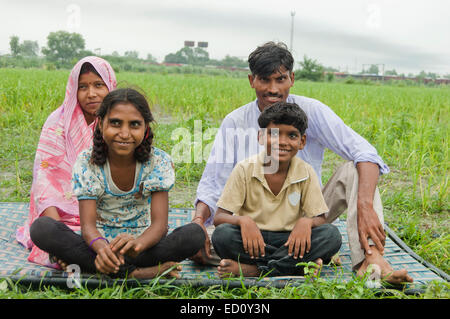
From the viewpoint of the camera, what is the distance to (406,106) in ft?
27.7

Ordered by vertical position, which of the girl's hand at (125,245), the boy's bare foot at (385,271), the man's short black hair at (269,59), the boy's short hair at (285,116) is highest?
the man's short black hair at (269,59)

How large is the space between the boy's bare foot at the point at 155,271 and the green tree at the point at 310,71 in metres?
30.5

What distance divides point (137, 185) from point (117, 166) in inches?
5.0

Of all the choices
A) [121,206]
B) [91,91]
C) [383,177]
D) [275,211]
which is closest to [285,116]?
[275,211]

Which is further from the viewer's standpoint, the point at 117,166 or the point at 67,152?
the point at 67,152

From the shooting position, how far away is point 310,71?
103ft

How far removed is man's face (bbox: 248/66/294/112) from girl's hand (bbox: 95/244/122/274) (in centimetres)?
112

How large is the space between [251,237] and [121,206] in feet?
2.05

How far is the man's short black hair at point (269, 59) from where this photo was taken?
222 centimetres

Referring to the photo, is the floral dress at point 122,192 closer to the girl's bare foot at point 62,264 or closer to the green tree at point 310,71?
the girl's bare foot at point 62,264

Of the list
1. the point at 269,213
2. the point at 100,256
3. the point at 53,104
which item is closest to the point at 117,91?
the point at 100,256

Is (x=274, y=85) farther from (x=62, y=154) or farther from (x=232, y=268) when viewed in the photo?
(x=62, y=154)

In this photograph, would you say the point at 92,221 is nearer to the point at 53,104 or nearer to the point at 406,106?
the point at 53,104

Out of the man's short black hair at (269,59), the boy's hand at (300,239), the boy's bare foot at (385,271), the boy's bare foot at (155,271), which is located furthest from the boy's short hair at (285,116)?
the boy's bare foot at (155,271)
